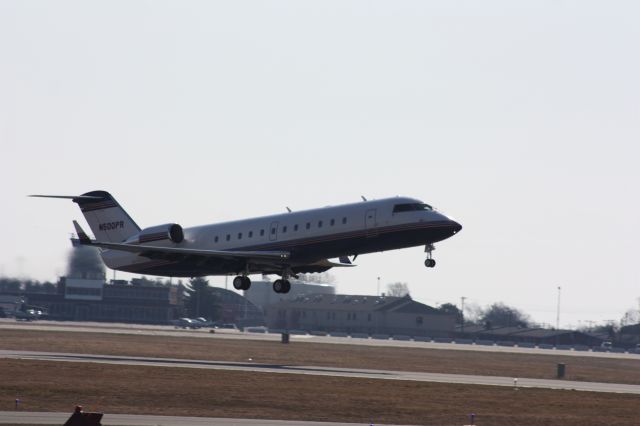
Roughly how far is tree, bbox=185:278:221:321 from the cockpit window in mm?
107024

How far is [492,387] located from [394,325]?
110m

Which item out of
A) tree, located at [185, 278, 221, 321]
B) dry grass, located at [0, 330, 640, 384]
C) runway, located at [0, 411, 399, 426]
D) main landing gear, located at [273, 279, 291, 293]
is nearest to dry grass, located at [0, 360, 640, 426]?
runway, located at [0, 411, 399, 426]

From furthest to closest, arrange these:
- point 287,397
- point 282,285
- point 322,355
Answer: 1. point 322,355
2. point 282,285
3. point 287,397

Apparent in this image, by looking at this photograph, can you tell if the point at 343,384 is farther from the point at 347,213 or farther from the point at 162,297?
the point at 162,297

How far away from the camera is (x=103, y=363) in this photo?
5116cm

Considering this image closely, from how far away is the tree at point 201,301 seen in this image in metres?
159

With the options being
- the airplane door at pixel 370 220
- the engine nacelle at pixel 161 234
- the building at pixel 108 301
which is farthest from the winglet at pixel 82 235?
the building at pixel 108 301

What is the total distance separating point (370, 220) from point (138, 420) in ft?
71.6

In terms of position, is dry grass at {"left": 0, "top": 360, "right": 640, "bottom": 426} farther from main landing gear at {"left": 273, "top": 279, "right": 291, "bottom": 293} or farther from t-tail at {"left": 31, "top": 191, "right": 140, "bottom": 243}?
t-tail at {"left": 31, "top": 191, "right": 140, "bottom": 243}

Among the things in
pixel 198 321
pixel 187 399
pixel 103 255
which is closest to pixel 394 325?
pixel 198 321

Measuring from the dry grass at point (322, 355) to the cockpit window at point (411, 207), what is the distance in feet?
41.9

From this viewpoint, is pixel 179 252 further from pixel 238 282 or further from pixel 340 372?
pixel 340 372

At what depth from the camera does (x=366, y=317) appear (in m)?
161

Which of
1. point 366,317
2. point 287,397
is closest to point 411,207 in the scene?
point 287,397
